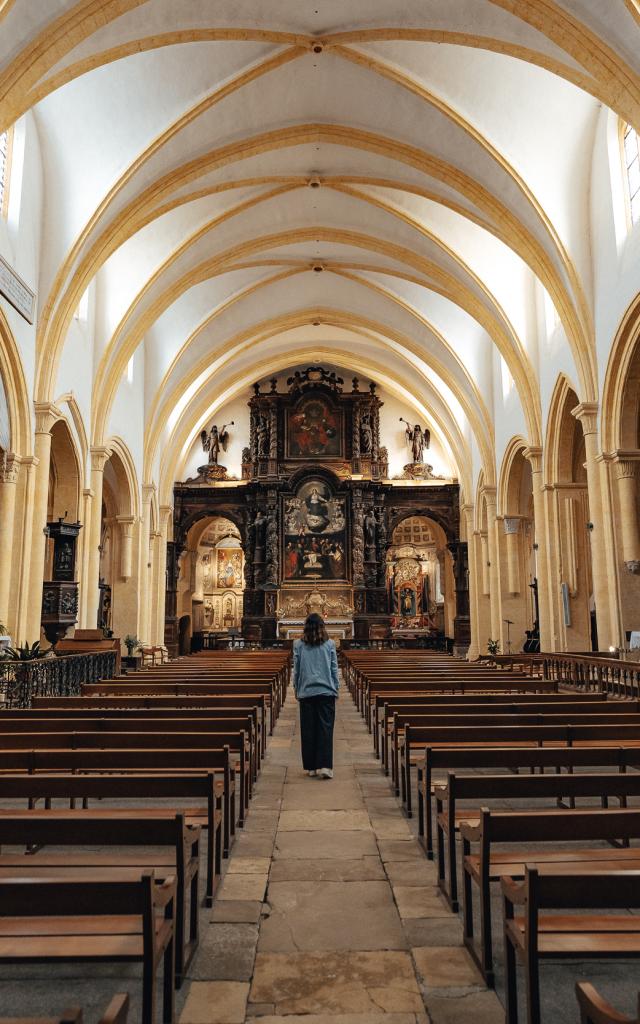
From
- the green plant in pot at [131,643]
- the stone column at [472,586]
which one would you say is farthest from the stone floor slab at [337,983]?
the stone column at [472,586]

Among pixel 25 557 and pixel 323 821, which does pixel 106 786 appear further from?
pixel 25 557

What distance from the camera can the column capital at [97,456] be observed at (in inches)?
784

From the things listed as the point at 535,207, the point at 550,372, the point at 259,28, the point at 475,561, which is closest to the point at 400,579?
the point at 475,561

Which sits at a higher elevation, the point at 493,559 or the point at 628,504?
the point at 628,504

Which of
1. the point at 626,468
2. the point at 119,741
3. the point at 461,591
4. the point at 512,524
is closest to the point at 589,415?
the point at 626,468

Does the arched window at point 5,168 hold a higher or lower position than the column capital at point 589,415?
higher

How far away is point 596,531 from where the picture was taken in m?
15.6

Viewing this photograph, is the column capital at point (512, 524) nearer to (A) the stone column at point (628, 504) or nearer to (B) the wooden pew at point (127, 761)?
(A) the stone column at point (628, 504)

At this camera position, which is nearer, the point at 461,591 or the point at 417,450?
the point at 461,591

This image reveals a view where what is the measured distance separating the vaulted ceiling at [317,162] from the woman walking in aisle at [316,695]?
8.81 m

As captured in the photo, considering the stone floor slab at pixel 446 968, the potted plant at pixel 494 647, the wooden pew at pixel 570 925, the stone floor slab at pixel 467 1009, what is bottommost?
the stone floor slab at pixel 467 1009

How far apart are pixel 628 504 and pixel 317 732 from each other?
9.85 m

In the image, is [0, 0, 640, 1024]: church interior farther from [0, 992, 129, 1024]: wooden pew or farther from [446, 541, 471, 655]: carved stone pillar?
[446, 541, 471, 655]: carved stone pillar

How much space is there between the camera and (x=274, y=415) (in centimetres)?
3319
